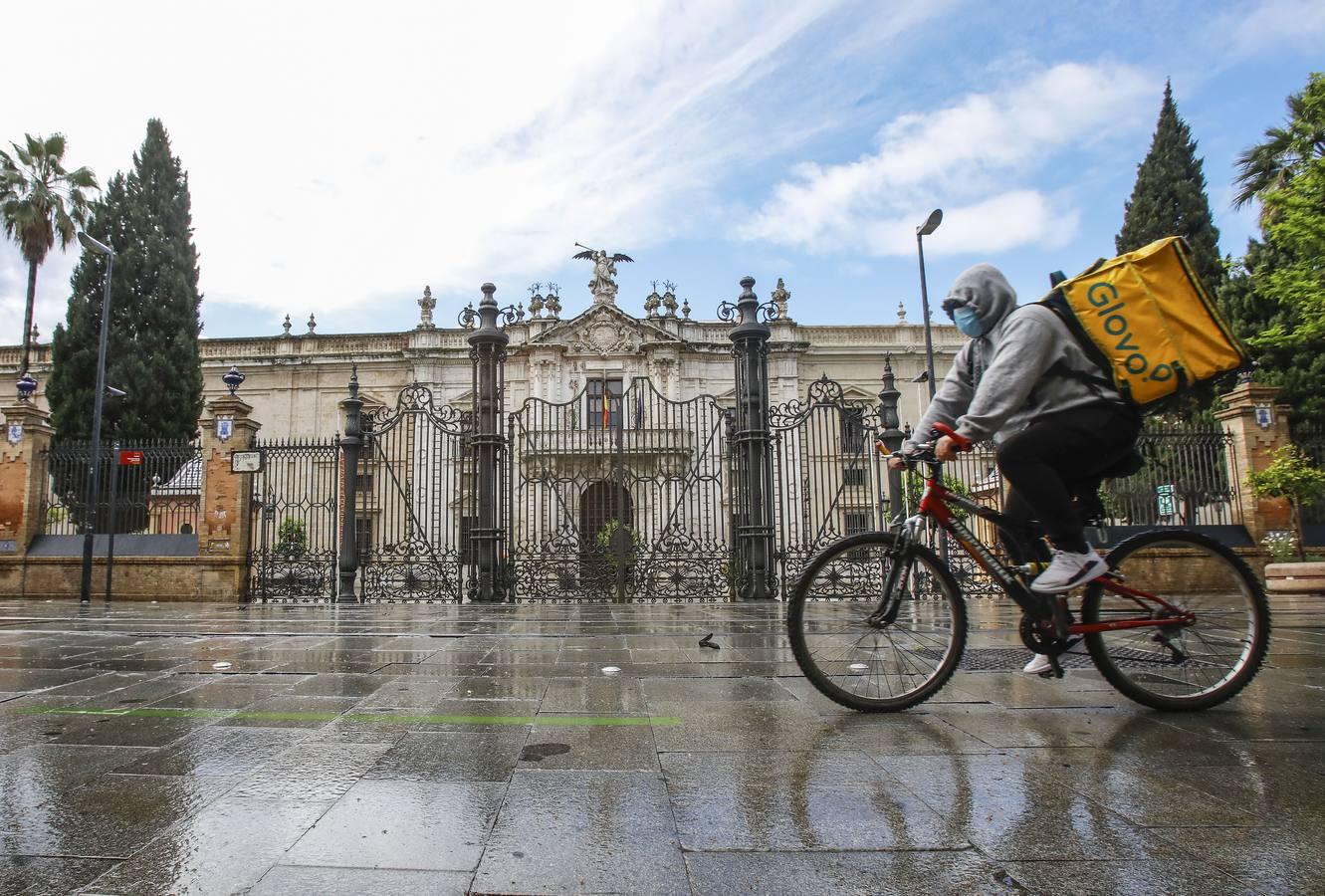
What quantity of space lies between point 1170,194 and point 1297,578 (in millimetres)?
21824

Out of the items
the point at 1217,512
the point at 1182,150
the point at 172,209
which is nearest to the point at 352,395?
the point at 1217,512

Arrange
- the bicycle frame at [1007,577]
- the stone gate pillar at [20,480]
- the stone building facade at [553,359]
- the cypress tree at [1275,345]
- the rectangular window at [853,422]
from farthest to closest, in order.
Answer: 1. the stone building facade at [553,359]
2. the cypress tree at [1275,345]
3. the stone gate pillar at [20,480]
4. the rectangular window at [853,422]
5. the bicycle frame at [1007,577]

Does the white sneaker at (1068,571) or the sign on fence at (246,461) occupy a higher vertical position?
the sign on fence at (246,461)

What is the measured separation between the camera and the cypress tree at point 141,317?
24.1 meters

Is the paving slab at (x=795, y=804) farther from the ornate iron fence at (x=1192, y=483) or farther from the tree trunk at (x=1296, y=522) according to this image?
the tree trunk at (x=1296, y=522)

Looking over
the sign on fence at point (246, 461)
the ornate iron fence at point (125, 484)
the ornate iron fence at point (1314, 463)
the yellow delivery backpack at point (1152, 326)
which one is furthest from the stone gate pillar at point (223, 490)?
the ornate iron fence at point (1314, 463)

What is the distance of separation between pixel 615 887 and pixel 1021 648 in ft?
14.0

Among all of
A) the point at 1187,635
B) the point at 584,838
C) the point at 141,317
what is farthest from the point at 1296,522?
the point at 141,317

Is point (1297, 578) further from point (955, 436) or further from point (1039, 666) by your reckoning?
point (955, 436)

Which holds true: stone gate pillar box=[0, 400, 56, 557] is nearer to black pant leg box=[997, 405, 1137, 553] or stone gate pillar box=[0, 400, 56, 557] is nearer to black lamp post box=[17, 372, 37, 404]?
black lamp post box=[17, 372, 37, 404]

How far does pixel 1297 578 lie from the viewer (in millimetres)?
11758

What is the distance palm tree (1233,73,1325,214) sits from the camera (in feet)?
56.8

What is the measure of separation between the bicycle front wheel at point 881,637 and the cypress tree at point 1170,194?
29983 mm

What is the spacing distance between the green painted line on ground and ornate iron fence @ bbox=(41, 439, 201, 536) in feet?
39.6
